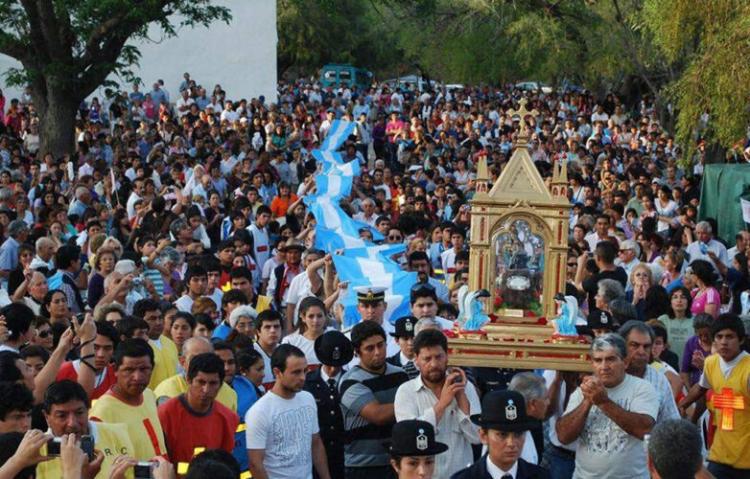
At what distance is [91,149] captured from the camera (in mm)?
26719

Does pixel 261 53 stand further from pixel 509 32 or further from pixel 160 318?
pixel 160 318

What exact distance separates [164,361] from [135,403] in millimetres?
2257

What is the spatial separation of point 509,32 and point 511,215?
3054cm

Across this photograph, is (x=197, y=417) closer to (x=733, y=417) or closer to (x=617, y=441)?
(x=617, y=441)

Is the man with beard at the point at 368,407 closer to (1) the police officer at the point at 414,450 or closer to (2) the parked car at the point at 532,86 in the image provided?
(1) the police officer at the point at 414,450

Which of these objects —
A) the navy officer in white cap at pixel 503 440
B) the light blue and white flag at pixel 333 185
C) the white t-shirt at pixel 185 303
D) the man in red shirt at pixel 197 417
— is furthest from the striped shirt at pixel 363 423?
the light blue and white flag at pixel 333 185

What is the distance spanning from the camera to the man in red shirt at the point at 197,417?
8164mm

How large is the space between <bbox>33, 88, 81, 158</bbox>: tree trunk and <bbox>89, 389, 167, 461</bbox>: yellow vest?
1961 centimetres

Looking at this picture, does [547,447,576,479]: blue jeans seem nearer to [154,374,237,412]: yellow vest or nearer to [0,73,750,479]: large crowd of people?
[0,73,750,479]: large crowd of people

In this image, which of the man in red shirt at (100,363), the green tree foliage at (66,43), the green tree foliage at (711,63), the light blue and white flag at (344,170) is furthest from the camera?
the green tree foliage at (66,43)

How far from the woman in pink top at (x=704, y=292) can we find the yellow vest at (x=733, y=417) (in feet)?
11.2

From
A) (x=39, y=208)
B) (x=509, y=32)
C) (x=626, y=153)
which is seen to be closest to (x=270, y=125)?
(x=626, y=153)

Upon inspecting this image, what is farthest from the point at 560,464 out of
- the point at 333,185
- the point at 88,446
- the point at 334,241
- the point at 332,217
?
the point at 333,185

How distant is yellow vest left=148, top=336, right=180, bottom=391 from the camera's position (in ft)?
33.3
